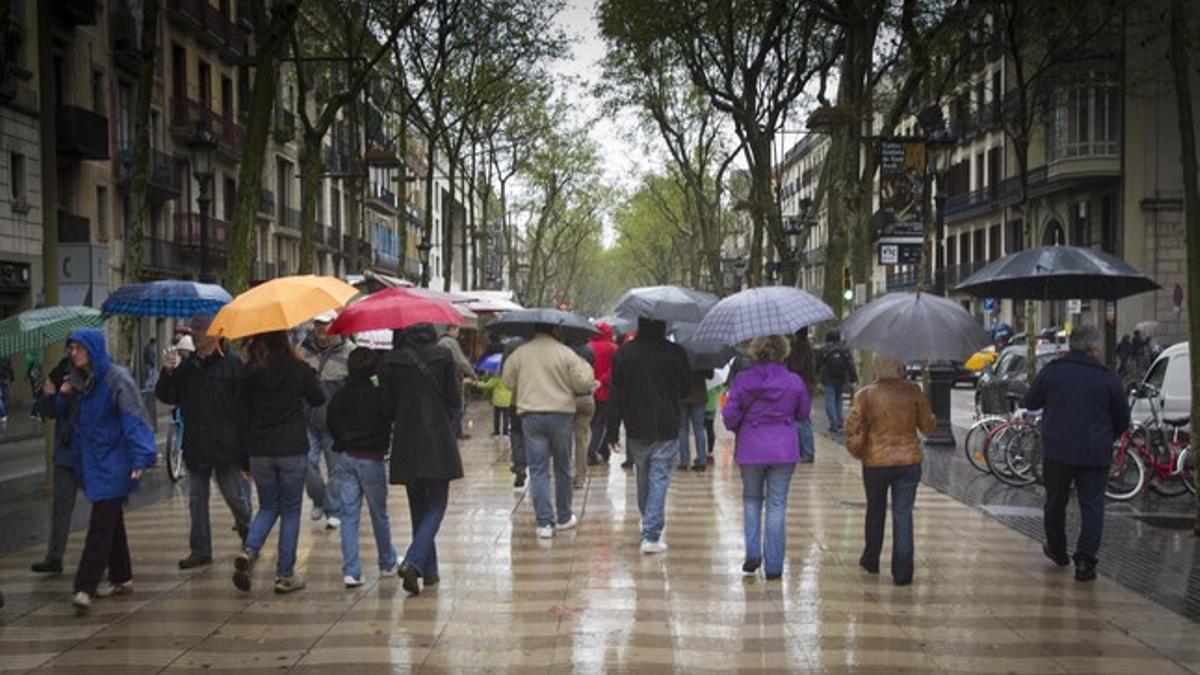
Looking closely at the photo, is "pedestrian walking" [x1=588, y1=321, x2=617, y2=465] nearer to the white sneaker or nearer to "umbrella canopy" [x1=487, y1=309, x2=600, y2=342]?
"umbrella canopy" [x1=487, y1=309, x2=600, y2=342]

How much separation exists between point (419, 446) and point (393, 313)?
0.90 meters

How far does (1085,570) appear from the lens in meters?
8.63

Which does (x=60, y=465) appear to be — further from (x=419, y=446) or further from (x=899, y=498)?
(x=899, y=498)

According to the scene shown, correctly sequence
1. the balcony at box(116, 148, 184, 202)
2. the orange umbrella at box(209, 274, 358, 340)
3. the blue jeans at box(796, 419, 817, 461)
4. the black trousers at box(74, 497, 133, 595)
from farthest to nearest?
the balcony at box(116, 148, 184, 202) → the blue jeans at box(796, 419, 817, 461) → the orange umbrella at box(209, 274, 358, 340) → the black trousers at box(74, 497, 133, 595)

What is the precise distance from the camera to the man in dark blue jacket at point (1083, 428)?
867cm

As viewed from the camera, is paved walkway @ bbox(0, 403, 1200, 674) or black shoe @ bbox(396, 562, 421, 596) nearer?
paved walkway @ bbox(0, 403, 1200, 674)

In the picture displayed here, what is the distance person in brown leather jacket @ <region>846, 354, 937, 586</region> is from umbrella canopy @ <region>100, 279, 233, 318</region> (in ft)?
18.8

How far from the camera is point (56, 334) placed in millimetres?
9133

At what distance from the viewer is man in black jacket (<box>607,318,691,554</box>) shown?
9.63 m

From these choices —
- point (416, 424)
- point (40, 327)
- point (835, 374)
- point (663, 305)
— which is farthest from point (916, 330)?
point (835, 374)

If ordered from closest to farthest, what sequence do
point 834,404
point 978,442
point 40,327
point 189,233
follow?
point 40,327, point 978,442, point 834,404, point 189,233

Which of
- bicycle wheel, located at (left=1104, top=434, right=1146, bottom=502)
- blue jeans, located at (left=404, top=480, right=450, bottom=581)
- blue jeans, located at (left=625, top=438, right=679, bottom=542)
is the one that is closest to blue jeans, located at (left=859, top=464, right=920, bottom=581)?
blue jeans, located at (left=625, top=438, right=679, bottom=542)

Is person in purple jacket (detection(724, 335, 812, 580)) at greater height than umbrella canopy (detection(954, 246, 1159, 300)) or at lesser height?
lesser

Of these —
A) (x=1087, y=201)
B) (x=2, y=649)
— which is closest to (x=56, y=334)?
(x=2, y=649)
